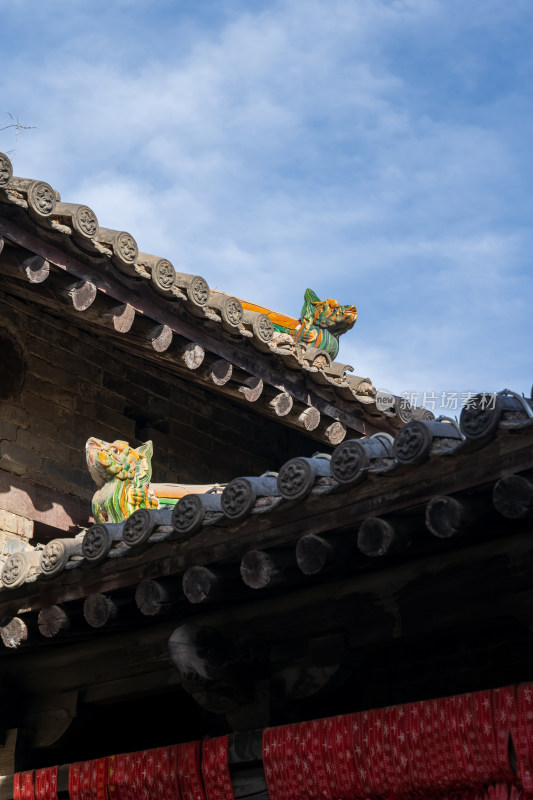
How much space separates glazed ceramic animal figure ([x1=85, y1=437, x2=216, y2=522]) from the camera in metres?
7.50

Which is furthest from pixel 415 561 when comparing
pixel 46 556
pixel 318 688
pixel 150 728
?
pixel 150 728

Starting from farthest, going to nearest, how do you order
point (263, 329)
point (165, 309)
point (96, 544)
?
point (263, 329)
point (165, 309)
point (96, 544)

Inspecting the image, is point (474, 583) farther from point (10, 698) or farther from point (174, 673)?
point (10, 698)

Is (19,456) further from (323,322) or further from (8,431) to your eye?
(323,322)

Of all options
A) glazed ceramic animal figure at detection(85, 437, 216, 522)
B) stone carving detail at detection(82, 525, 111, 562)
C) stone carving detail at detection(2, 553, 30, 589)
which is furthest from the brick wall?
stone carving detail at detection(82, 525, 111, 562)

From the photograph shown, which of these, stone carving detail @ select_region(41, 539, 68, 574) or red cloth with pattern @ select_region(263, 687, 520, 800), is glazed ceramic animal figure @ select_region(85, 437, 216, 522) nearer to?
stone carving detail @ select_region(41, 539, 68, 574)

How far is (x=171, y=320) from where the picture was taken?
26.2 ft

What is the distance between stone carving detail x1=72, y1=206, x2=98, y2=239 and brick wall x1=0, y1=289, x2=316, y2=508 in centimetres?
128

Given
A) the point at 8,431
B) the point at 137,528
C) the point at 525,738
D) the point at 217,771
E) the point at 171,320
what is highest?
the point at 171,320

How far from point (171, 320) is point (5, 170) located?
5.60ft

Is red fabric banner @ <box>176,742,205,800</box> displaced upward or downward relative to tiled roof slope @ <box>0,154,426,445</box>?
downward

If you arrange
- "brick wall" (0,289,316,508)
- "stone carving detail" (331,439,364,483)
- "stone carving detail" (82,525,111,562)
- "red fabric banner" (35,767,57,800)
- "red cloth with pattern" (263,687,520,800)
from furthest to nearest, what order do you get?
1. "brick wall" (0,289,316,508)
2. "red fabric banner" (35,767,57,800)
3. "stone carving detail" (82,525,111,562)
4. "red cloth with pattern" (263,687,520,800)
5. "stone carving detail" (331,439,364,483)

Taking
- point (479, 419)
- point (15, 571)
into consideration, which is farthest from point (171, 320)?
point (479, 419)

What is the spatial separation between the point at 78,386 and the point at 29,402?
0.55m
